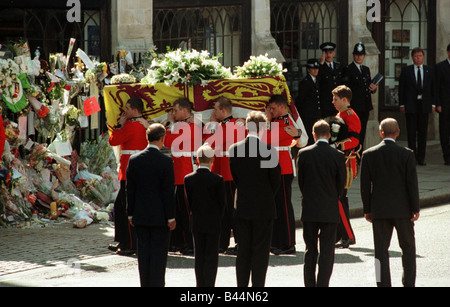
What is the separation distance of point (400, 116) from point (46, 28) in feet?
25.2

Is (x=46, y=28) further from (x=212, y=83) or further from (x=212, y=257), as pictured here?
(x=212, y=257)

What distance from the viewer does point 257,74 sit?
37.2 ft

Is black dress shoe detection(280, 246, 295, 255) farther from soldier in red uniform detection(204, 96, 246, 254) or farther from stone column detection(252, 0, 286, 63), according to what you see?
stone column detection(252, 0, 286, 63)

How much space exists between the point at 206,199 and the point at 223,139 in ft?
6.84

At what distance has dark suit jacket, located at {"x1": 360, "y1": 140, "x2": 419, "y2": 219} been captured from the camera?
29.1 ft

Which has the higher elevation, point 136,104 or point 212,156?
point 136,104

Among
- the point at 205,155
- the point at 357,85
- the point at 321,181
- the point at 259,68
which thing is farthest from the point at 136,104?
the point at 357,85

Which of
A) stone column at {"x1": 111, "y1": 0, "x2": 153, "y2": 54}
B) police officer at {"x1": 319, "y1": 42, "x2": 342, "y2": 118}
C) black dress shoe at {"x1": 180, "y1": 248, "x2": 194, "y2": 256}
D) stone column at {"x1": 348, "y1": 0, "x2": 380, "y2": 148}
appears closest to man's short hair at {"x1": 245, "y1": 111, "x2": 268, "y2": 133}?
black dress shoe at {"x1": 180, "y1": 248, "x2": 194, "y2": 256}

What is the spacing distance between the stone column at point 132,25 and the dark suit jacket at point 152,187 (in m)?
7.42

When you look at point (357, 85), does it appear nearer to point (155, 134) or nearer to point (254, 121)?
point (254, 121)

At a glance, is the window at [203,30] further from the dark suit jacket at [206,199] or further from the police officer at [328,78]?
the dark suit jacket at [206,199]

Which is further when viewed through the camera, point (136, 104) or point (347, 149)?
point (347, 149)

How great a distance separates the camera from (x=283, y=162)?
1098 centimetres
